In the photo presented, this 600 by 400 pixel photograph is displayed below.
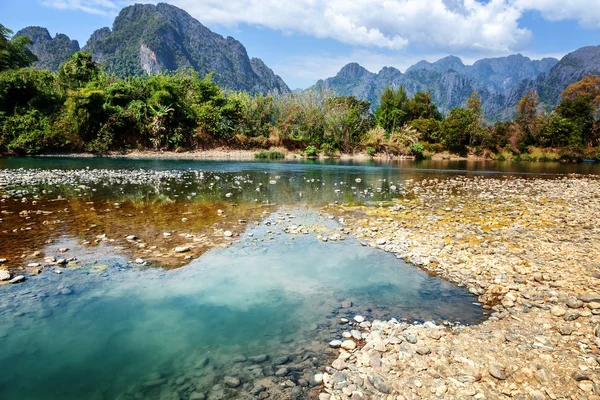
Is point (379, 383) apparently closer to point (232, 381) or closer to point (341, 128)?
point (232, 381)

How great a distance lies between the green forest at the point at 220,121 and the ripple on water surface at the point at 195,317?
43.7 meters

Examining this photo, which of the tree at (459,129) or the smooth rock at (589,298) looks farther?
the tree at (459,129)

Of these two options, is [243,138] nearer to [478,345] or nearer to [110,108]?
[110,108]

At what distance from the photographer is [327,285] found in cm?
661

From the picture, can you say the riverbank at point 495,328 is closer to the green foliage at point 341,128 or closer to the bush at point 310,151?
the bush at point 310,151

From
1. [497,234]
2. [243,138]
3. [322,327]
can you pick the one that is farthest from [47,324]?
[243,138]

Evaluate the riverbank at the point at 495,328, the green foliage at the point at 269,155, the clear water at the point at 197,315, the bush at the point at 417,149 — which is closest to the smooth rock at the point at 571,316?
the riverbank at the point at 495,328

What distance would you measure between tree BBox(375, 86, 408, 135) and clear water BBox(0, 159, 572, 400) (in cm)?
Answer: 6051

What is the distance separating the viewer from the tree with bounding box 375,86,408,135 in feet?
235

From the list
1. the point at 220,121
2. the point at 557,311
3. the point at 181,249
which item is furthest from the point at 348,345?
the point at 220,121

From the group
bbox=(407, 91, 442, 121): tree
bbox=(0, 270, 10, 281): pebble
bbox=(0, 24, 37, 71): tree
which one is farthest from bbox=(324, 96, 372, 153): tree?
bbox=(0, 270, 10, 281): pebble

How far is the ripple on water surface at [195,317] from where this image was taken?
3.96 metres

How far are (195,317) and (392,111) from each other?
2874 inches

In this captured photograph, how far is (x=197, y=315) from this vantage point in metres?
5.41
